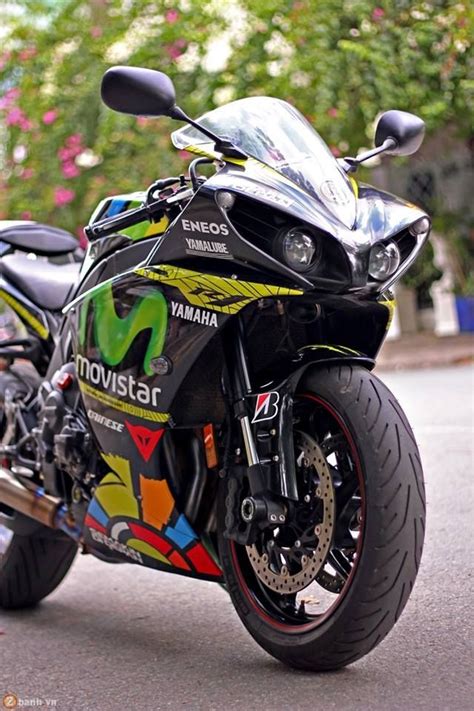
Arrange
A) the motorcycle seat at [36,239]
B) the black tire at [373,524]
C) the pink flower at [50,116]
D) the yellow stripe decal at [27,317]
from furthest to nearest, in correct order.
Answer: the pink flower at [50,116] < the motorcycle seat at [36,239] < the yellow stripe decal at [27,317] < the black tire at [373,524]

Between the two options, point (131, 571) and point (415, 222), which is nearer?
point (415, 222)

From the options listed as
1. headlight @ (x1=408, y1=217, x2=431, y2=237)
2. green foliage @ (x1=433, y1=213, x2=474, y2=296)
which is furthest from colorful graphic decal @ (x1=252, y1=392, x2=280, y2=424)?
green foliage @ (x1=433, y1=213, x2=474, y2=296)

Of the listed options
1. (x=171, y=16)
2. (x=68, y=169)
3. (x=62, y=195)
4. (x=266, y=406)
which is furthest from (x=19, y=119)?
(x=266, y=406)

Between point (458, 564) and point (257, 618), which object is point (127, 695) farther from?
point (458, 564)

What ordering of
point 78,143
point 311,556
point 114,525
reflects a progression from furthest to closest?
point 78,143, point 114,525, point 311,556

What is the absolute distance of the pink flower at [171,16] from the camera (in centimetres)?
1512

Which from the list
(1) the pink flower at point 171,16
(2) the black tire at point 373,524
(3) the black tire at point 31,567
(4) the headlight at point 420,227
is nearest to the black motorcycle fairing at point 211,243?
(2) the black tire at point 373,524

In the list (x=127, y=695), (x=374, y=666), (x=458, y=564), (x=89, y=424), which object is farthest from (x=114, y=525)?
(x=458, y=564)

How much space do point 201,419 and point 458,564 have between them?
132 centimetres

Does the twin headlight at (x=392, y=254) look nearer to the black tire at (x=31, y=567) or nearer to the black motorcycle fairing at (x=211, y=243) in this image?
the black motorcycle fairing at (x=211, y=243)

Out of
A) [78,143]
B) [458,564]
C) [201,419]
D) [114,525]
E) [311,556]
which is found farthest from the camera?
[78,143]

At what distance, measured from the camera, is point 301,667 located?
129 inches

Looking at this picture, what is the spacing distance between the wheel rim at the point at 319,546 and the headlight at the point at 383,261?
359 mm

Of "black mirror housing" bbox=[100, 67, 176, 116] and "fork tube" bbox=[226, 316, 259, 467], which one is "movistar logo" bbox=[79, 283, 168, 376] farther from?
"black mirror housing" bbox=[100, 67, 176, 116]
